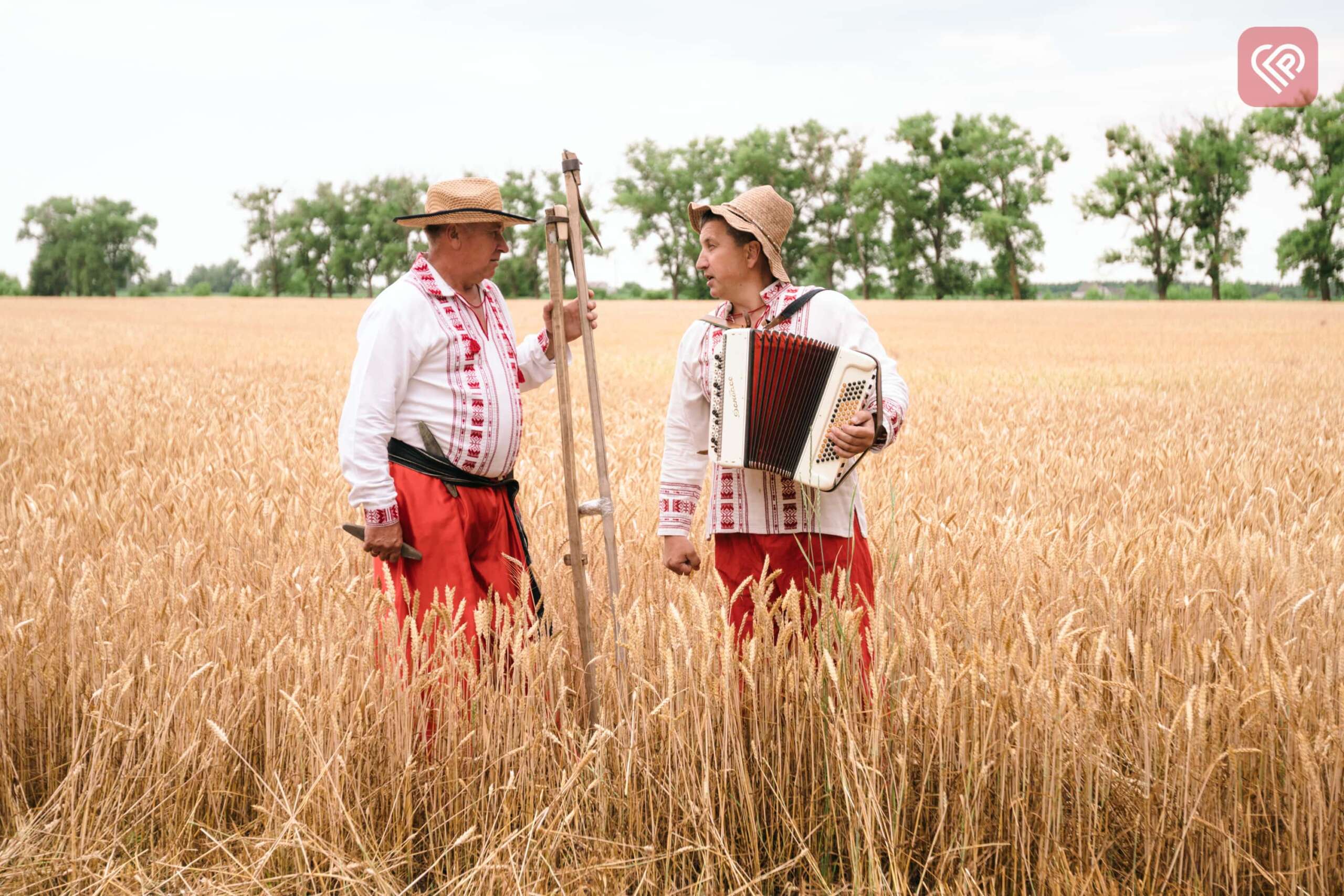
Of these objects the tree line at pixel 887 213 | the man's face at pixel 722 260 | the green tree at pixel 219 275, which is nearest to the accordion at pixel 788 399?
the man's face at pixel 722 260

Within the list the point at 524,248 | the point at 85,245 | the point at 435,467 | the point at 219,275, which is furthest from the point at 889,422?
the point at 219,275

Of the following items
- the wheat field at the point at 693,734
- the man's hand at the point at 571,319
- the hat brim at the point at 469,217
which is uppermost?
the hat brim at the point at 469,217

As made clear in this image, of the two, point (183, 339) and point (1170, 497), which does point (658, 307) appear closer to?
point (183, 339)

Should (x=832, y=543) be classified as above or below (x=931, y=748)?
above

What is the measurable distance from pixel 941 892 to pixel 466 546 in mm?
1558

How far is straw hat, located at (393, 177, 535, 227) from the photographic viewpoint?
2.90 metres

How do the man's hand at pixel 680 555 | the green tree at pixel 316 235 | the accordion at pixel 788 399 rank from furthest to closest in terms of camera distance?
the green tree at pixel 316 235 → the man's hand at pixel 680 555 → the accordion at pixel 788 399

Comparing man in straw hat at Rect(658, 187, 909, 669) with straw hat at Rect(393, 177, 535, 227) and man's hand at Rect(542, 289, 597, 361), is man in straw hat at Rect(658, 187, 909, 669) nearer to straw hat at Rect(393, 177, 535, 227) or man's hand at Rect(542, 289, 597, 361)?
man's hand at Rect(542, 289, 597, 361)

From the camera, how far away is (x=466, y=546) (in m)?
3.06

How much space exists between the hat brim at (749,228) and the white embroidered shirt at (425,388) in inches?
27.2

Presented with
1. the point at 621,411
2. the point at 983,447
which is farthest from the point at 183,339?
the point at 983,447

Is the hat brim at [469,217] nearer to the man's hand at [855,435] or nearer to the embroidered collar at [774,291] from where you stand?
the embroidered collar at [774,291]

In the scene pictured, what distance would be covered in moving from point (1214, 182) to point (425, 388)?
57.6 metres

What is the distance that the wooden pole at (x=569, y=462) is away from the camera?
8.64 feet
